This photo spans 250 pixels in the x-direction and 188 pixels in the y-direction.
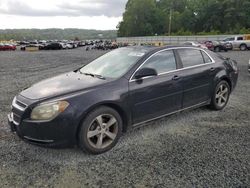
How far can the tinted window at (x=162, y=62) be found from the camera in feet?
15.9

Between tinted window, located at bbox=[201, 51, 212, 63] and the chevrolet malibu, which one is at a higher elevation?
tinted window, located at bbox=[201, 51, 212, 63]

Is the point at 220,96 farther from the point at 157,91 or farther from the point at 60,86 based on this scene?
the point at 60,86

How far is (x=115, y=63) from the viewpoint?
5000mm

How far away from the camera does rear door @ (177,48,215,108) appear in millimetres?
5266

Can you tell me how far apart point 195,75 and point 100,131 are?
2277 mm

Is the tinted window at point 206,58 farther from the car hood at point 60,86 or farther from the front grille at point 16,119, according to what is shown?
the front grille at point 16,119

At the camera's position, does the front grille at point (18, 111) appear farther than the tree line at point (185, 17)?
No

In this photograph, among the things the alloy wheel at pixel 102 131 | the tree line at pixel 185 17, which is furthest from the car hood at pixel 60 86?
the tree line at pixel 185 17

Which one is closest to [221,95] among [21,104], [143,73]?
[143,73]

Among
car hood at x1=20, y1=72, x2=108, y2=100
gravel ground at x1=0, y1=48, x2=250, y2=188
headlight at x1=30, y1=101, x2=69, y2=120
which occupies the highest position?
car hood at x1=20, y1=72, x2=108, y2=100

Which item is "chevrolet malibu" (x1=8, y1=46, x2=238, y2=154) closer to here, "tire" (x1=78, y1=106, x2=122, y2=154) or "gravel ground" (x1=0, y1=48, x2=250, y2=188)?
"tire" (x1=78, y1=106, x2=122, y2=154)

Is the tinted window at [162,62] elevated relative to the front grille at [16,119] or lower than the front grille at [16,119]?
elevated

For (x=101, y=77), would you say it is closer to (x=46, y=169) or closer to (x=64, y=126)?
(x=64, y=126)

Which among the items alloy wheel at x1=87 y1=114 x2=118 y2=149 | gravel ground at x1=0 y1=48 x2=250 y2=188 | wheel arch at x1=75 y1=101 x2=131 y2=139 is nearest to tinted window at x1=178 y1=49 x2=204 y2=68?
gravel ground at x1=0 y1=48 x2=250 y2=188
